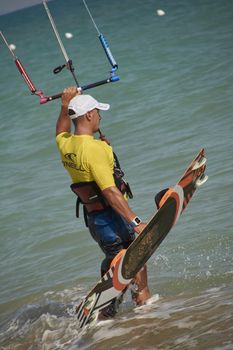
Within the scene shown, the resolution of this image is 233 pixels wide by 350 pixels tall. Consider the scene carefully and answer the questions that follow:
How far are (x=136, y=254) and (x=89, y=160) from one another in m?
0.91

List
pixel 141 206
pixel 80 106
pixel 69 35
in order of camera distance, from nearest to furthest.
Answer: pixel 80 106 < pixel 141 206 < pixel 69 35

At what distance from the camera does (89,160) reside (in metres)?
5.91

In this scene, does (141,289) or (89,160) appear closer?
(89,160)

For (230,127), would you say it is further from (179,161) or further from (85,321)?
(85,321)

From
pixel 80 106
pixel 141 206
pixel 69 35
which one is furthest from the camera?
pixel 69 35

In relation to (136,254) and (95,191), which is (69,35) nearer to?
(95,191)

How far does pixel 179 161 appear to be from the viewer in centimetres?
Answer: 1184

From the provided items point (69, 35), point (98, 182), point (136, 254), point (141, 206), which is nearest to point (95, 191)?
point (98, 182)

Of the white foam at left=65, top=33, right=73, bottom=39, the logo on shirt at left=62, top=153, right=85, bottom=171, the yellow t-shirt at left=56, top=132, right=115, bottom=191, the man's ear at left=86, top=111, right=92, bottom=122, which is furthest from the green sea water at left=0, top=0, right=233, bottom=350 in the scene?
the white foam at left=65, top=33, right=73, bottom=39

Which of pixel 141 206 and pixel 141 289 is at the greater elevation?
pixel 141 289

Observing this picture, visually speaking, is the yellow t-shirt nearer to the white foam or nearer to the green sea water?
the green sea water

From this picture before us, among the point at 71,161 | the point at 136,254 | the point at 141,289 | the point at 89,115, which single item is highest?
the point at 89,115

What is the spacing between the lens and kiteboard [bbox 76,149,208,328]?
20.1ft

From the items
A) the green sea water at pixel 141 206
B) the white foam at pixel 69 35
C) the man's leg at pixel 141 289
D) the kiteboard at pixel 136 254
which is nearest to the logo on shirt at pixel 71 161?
the kiteboard at pixel 136 254
